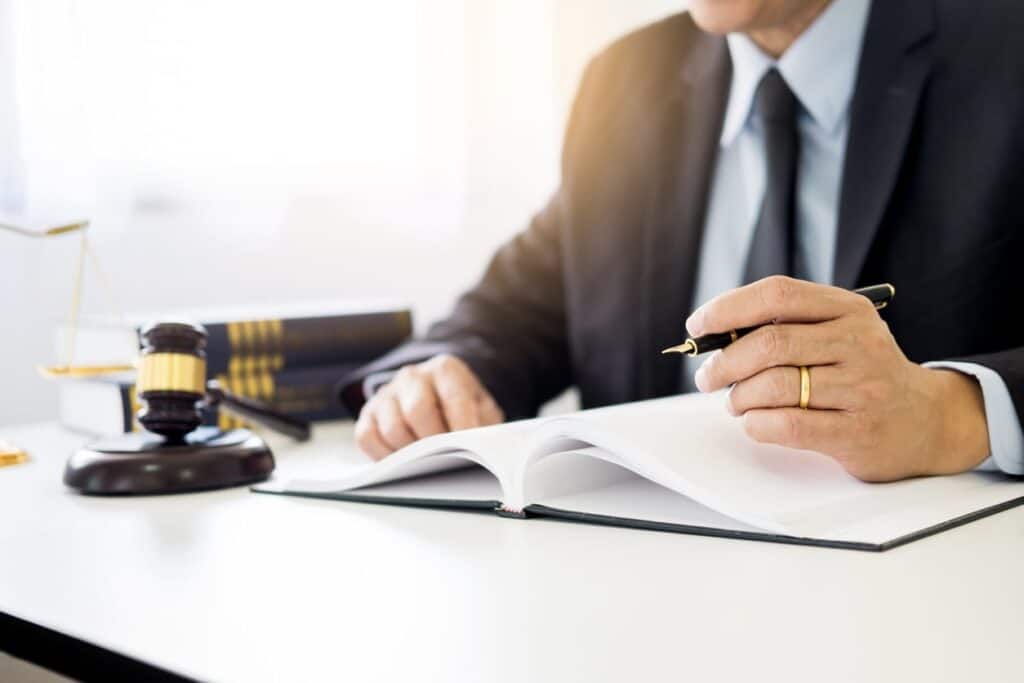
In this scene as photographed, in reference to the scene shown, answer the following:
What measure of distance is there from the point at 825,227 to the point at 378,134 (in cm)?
112

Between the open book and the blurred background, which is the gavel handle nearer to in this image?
the open book

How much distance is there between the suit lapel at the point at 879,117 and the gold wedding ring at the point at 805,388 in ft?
1.72

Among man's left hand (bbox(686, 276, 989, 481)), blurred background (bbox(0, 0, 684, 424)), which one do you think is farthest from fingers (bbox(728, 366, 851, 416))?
blurred background (bbox(0, 0, 684, 424))

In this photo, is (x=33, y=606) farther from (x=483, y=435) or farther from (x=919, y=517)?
(x=919, y=517)

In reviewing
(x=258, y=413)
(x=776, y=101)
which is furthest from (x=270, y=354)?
(x=776, y=101)

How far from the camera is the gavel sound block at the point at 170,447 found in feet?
2.85

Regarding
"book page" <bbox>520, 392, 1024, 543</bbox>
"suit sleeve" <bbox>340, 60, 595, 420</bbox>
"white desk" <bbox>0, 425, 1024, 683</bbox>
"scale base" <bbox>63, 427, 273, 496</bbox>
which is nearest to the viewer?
"white desk" <bbox>0, 425, 1024, 683</bbox>

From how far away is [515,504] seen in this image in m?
0.71

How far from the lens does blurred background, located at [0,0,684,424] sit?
68.2 inches

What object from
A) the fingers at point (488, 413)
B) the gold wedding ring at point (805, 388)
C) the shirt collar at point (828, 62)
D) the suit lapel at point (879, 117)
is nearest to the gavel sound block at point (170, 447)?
the fingers at point (488, 413)

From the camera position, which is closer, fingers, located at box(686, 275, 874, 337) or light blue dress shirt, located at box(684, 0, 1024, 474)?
fingers, located at box(686, 275, 874, 337)

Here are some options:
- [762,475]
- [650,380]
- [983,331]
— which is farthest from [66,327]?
[983,331]

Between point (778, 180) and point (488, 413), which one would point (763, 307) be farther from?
point (778, 180)

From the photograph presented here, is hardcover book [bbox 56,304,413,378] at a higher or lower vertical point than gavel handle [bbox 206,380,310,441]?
higher
